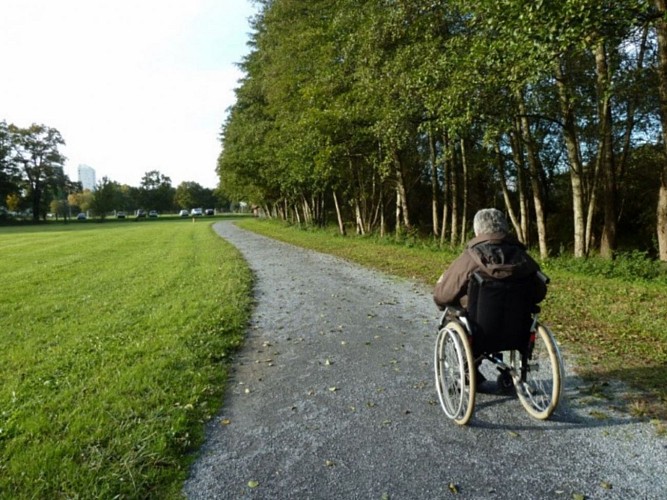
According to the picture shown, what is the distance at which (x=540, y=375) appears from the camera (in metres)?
3.45

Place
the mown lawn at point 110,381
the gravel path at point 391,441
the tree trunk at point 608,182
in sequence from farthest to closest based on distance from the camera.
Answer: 1. the tree trunk at point 608,182
2. the mown lawn at point 110,381
3. the gravel path at point 391,441

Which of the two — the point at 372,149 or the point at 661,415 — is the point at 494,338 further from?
the point at 372,149

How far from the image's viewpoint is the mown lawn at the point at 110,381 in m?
2.65

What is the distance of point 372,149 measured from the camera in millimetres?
18219

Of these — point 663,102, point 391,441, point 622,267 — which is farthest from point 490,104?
point 391,441

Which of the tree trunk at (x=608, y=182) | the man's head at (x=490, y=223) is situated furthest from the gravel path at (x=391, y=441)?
the tree trunk at (x=608, y=182)

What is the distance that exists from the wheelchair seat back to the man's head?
1.21ft

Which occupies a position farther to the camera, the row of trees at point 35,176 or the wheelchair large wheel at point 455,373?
the row of trees at point 35,176

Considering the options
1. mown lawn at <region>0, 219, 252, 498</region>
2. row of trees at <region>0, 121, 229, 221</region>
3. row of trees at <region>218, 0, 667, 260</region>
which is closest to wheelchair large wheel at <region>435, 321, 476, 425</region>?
mown lawn at <region>0, 219, 252, 498</region>

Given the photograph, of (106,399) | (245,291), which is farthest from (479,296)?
(245,291)

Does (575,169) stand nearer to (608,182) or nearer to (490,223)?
(608,182)

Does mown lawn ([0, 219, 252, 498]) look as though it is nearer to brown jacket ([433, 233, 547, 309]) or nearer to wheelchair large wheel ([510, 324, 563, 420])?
brown jacket ([433, 233, 547, 309])

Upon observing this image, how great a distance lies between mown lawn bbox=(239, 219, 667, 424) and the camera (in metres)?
3.86

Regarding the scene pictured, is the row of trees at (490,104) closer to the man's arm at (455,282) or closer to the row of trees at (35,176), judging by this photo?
the man's arm at (455,282)
